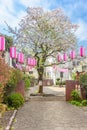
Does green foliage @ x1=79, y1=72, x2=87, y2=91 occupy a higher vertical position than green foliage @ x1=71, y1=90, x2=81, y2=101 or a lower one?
higher

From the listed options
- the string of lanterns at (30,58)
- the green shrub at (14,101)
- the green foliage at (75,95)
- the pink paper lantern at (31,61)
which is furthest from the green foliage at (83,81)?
the pink paper lantern at (31,61)

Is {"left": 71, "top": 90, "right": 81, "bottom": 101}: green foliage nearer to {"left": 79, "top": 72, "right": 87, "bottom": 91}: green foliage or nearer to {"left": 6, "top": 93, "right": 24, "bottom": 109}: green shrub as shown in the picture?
{"left": 79, "top": 72, "right": 87, "bottom": 91}: green foliage

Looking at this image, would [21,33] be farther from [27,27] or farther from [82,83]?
[82,83]

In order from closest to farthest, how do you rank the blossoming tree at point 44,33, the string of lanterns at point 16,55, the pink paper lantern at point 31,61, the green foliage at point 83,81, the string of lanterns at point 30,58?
the string of lanterns at point 16,55, the green foliage at point 83,81, the string of lanterns at point 30,58, the pink paper lantern at point 31,61, the blossoming tree at point 44,33

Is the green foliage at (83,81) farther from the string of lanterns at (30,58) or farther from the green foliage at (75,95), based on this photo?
the string of lanterns at (30,58)

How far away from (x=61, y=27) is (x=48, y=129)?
52.1 ft

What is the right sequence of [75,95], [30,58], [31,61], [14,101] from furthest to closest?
[30,58]
[31,61]
[75,95]
[14,101]

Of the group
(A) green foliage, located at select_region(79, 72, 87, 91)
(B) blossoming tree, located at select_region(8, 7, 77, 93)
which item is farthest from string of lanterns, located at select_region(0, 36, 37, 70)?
(A) green foliage, located at select_region(79, 72, 87, 91)

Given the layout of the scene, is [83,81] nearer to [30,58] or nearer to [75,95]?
[75,95]

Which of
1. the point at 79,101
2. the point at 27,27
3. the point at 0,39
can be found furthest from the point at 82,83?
the point at 27,27

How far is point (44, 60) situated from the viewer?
25.1 metres

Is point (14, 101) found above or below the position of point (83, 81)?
below

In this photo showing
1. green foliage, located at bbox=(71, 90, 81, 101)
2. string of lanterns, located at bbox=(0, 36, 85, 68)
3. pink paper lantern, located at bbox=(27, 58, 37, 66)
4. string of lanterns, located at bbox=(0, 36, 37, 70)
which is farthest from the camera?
pink paper lantern, located at bbox=(27, 58, 37, 66)

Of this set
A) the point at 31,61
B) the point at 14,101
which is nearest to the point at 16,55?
the point at 31,61
